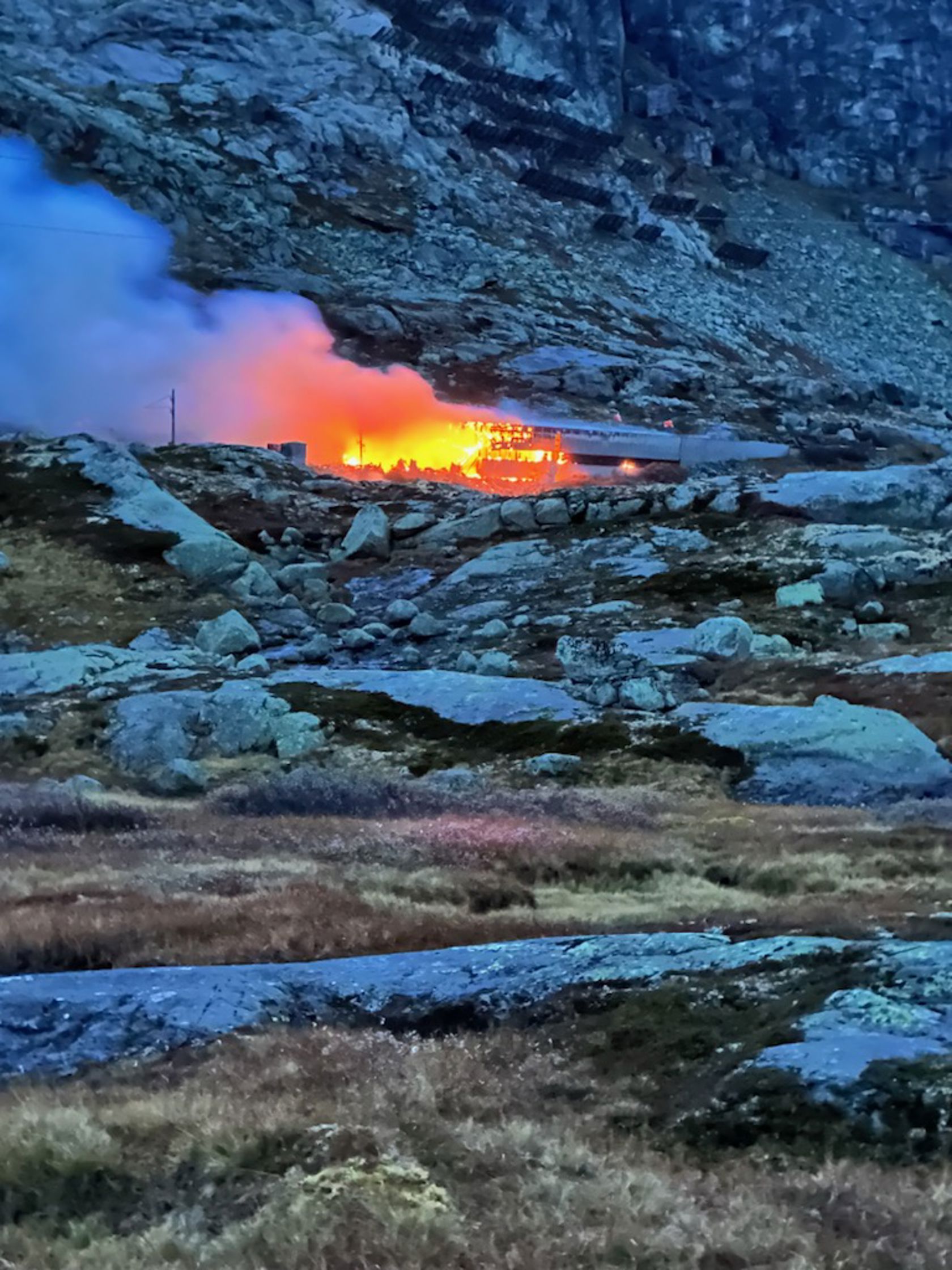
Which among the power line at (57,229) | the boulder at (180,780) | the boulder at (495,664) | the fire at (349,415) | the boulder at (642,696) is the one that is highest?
the power line at (57,229)

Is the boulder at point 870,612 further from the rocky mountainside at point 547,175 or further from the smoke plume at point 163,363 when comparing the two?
the rocky mountainside at point 547,175

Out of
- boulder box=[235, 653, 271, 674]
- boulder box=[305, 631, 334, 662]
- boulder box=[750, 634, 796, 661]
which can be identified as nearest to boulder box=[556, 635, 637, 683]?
boulder box=[750, 634, 796, 661]

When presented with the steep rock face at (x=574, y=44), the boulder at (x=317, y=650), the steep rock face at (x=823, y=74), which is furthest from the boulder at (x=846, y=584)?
the steep rock face at (x=823, y=74)

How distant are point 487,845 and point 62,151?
99457 mm

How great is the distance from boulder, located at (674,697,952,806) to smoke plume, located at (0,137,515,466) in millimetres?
50876

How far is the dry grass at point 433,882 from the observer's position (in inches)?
424

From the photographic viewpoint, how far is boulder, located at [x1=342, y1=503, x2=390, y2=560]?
49.1 meters

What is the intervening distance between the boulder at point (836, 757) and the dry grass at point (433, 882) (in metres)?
2.89

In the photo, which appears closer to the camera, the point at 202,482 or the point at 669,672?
the point at 669,672

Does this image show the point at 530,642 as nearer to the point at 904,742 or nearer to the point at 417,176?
the point at 904,742

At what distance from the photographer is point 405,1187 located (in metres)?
5.50

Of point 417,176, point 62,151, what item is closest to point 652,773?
point 62,151

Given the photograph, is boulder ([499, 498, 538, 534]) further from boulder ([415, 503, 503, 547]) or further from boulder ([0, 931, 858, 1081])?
boulder ([0, 931, 858, 1081])

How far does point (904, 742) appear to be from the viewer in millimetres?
22984
